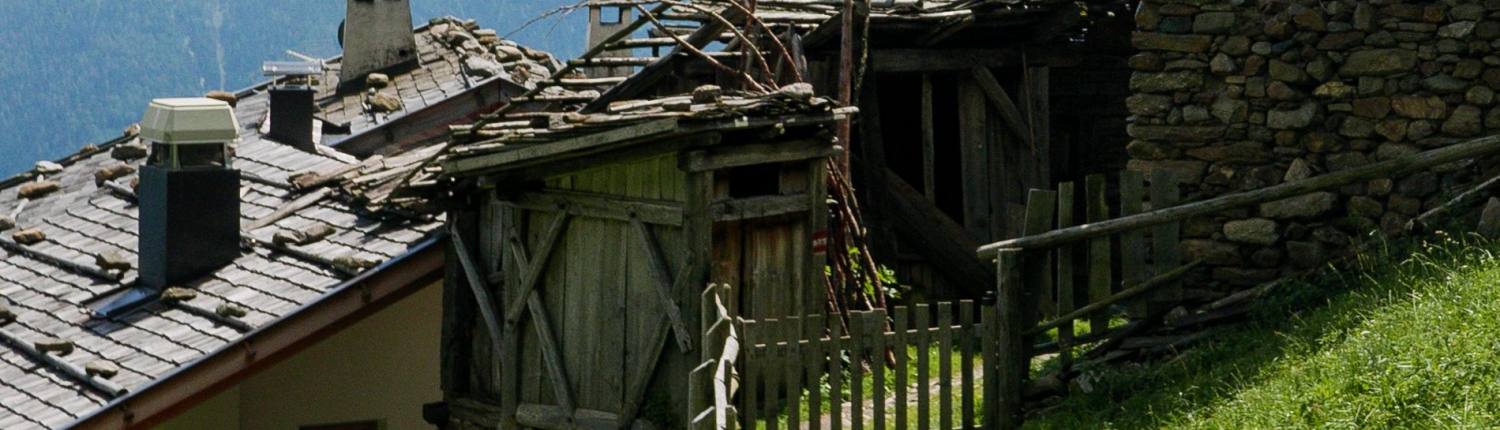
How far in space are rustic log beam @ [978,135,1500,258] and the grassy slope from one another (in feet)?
1.38

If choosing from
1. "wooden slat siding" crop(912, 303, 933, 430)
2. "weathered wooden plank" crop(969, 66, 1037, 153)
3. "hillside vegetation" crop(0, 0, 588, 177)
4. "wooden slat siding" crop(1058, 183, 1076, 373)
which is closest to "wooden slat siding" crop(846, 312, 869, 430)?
"wooden slat siding" crop(912, 303, 933, 430)

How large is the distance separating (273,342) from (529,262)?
1.72m

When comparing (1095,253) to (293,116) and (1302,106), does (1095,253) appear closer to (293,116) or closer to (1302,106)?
(1302,106)

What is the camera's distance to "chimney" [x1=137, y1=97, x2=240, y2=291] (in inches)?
486

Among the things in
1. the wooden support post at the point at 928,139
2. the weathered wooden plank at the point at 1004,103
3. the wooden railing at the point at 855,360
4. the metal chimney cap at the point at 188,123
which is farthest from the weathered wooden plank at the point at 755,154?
the metal chimney cap at the point at 188,123

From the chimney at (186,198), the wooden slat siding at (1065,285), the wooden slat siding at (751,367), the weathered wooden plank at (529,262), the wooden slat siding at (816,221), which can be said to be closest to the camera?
the wooden slat siding at (751,367)

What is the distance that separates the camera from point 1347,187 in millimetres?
9547

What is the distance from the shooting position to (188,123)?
12.5m

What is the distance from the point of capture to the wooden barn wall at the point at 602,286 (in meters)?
10.3

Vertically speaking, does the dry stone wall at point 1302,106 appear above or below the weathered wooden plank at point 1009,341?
above

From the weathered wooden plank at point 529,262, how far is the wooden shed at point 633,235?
1 cm

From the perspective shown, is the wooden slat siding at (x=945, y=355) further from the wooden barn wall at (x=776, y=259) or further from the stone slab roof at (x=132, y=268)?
the stone slab roof at (x=132, y=268)

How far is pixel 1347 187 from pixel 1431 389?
2825mm

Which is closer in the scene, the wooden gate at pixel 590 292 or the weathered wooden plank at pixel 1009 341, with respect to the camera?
the weathered wooden plank at pixel 1009 341
